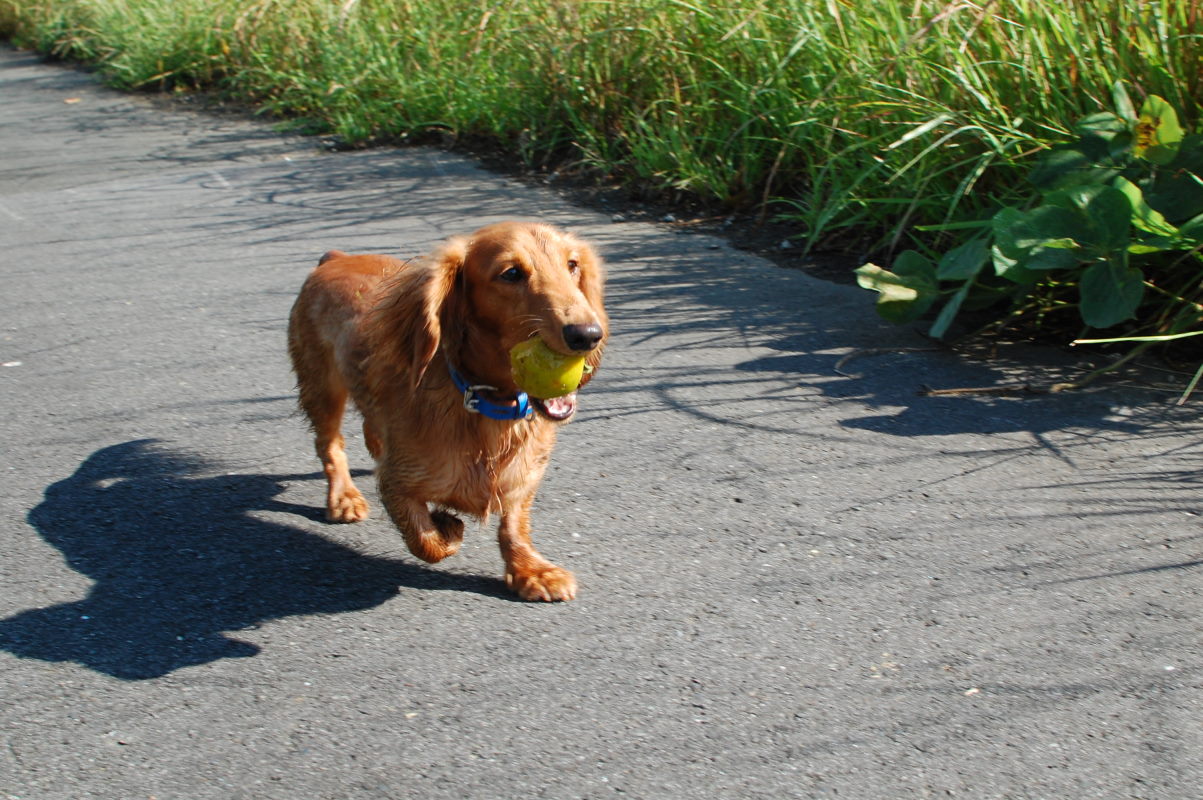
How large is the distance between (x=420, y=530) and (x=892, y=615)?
128cm

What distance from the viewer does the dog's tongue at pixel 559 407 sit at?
122 inches

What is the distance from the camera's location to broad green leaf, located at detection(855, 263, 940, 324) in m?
4.90

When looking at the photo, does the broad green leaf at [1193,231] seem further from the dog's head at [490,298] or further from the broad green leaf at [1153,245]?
the dog's head at [490,298]

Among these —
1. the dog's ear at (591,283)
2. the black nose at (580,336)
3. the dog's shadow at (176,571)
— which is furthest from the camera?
the dog's ear at (591,283)

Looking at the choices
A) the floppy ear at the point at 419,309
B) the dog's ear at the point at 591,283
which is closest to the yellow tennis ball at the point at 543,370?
the floppy ear at the point at 419,309

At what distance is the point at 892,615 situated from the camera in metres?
3.10

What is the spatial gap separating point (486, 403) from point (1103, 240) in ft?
8.45

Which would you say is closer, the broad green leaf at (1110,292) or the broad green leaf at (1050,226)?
the broad green leaf at (1110,292)

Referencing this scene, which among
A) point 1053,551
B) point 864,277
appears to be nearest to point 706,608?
point 1053,551

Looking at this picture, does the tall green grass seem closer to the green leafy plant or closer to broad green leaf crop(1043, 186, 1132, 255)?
the green leafy plant

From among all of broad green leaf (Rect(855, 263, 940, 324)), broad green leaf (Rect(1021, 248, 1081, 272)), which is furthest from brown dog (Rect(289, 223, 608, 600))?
broad green leaf (Rect(1021, 248, 1081, 272))

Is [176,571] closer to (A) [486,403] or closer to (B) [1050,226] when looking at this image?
(A) [486,403]

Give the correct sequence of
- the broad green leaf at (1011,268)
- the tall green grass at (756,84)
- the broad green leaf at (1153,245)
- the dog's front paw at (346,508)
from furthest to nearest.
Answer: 1. the tall green grass at (756,84)
2. the broad green leaf at (1011,268)
3. the broad green leaf at (1153,245)
4. the dog's front paw at (346,508)

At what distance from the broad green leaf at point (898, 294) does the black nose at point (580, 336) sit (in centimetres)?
227
